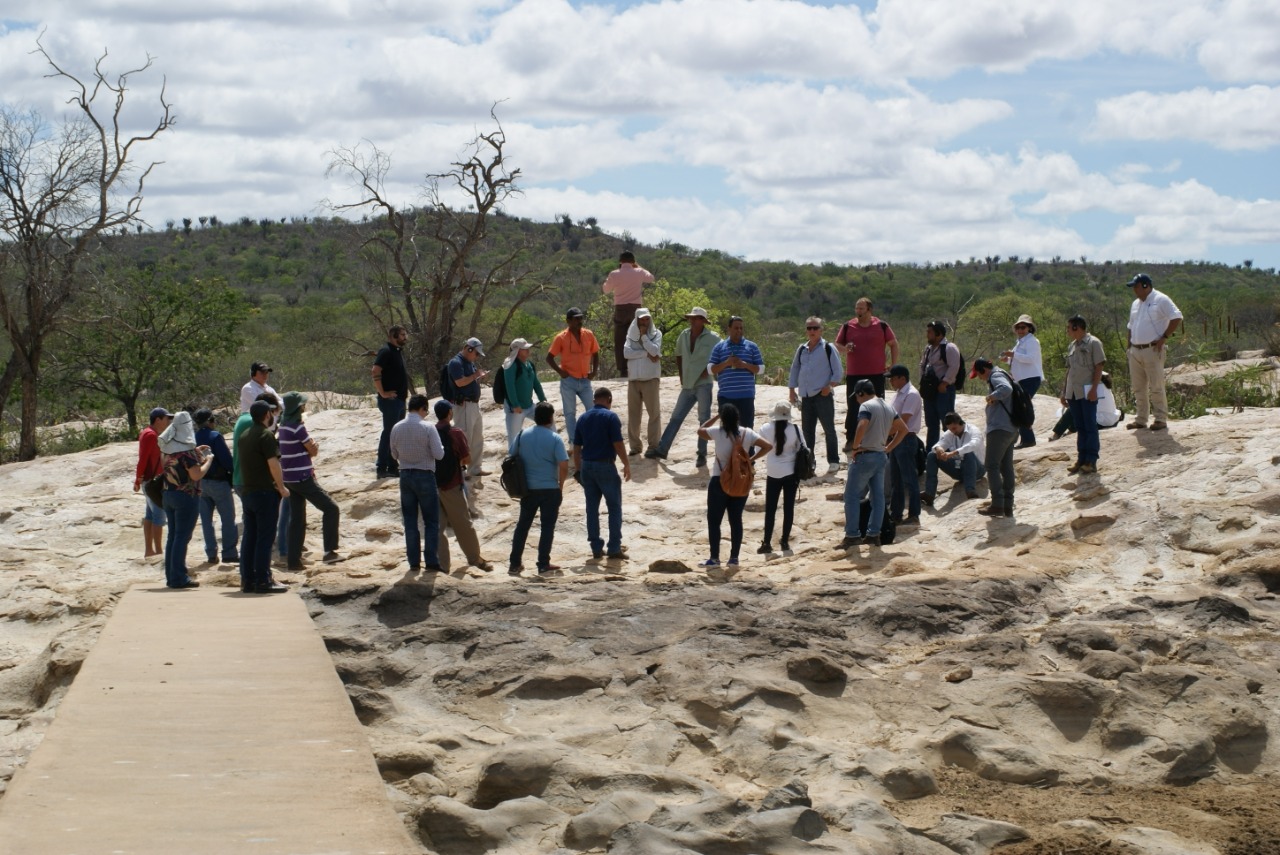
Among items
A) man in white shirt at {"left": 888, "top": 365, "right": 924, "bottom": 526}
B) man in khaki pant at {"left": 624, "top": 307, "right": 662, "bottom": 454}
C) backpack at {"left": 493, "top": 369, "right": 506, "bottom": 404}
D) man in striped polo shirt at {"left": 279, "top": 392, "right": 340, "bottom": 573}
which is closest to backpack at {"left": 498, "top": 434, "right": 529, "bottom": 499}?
man in striped polo shirt at {"left": 279, "top": 392, "right": 340, "bottom": 573}

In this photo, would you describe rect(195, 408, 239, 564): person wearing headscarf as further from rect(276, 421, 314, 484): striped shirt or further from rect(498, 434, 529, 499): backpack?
rect(498, 434, 529, 499): backpack

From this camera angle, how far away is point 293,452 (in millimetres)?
11469

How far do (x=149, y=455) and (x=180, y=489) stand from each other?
108cm

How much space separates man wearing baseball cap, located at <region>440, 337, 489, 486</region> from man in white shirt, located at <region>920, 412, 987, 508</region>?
14.2ft

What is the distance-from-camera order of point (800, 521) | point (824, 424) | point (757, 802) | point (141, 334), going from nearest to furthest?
point (757, 802) < point (800, 521) < point (824, 424) < point (141, 334)

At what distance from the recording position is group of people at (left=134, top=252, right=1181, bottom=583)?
11.0m

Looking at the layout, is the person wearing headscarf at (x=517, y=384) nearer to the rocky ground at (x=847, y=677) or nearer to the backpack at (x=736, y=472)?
the rocky ground at (x=847, y=677)

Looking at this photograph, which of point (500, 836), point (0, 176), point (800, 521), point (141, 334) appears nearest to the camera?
point (500, 836)

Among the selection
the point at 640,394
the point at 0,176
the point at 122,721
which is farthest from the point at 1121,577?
the point at 0,176

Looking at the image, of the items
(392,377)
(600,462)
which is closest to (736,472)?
(600,462)

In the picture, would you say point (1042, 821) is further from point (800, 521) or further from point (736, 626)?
point (800, 521)

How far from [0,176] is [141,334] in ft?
12.6

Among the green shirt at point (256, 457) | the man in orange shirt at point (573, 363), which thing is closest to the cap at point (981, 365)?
the man in orange shirt at point (573, 363)

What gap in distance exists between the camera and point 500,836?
628cm
